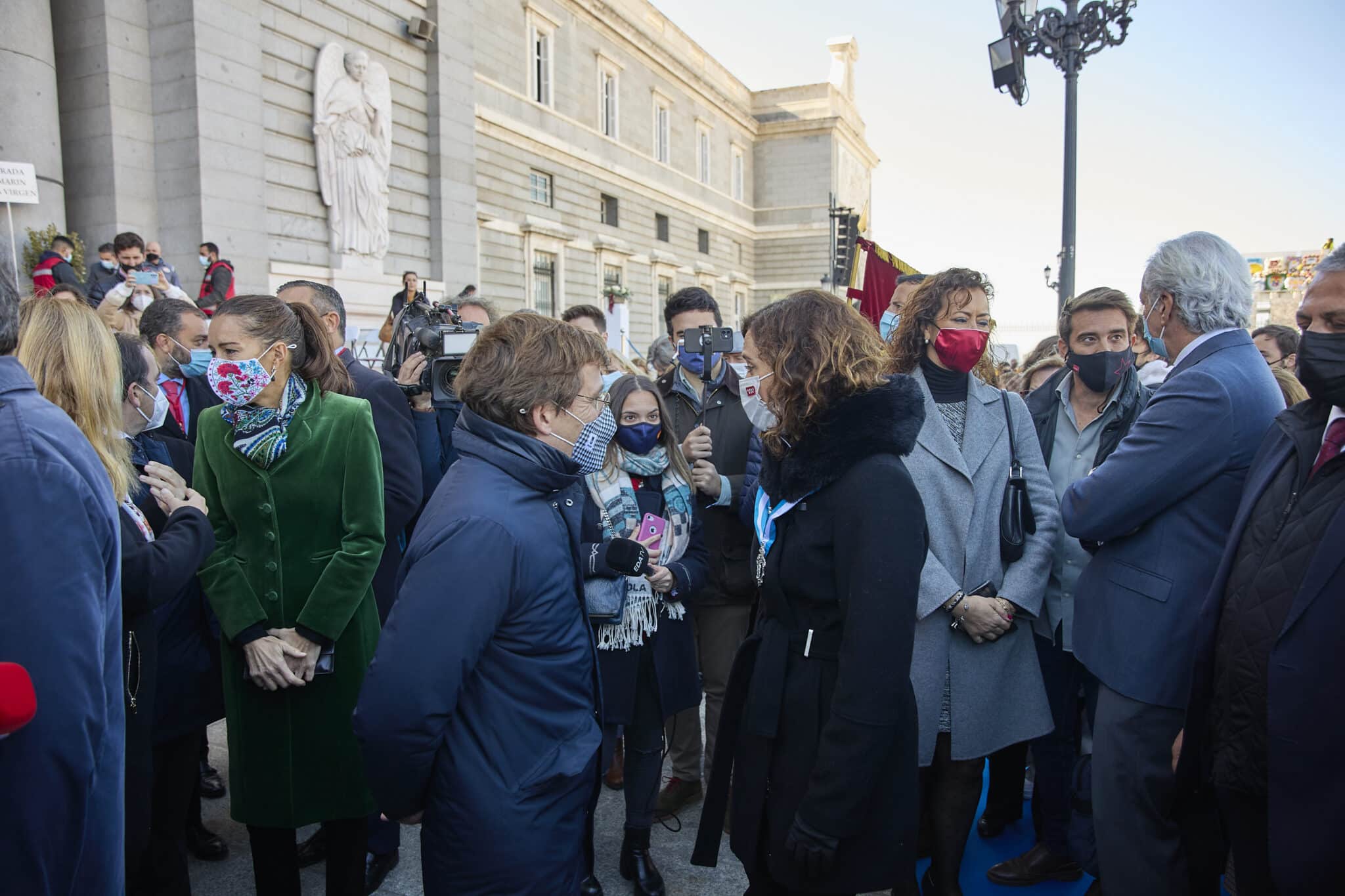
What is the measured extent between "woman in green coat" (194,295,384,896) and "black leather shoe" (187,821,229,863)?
2.58 ft

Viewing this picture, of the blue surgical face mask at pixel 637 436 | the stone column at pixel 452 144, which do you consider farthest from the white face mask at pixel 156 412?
the stone column at pixel 452 144

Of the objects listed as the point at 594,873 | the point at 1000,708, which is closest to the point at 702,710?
the point at 594,873

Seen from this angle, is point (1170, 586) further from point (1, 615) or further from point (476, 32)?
point (476, 32)

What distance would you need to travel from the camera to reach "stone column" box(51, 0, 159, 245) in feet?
39.0

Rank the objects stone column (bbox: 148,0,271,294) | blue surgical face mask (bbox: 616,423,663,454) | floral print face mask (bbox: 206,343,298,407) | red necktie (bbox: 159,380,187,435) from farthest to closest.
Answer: stone column (bbox: 148,0,271,294) → red necktie (bbox: 159,380,187,435) → blue surgical face mask (bbox: 616,423,663,454) → floral print face mask (bbox: 206,343,298,407)

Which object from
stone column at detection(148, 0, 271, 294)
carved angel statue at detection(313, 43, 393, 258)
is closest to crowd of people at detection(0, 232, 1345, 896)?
stone column at detection(148, 0, 271, 294)

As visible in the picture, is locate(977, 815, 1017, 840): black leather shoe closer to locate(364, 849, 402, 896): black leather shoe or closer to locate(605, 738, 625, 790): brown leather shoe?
locate(605, 738, 625, 790): brown leather shoe

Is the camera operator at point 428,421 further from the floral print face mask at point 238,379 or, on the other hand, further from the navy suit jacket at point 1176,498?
the navy suit jacket at point 1176,498

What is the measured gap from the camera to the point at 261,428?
273cm

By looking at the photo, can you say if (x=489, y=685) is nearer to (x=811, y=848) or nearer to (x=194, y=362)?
(x=811, y=848)

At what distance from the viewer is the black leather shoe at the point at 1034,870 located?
10.6ft

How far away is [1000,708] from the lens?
9.42 feet

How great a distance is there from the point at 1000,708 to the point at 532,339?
2.08m

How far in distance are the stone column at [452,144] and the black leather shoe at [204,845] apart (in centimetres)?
1512
